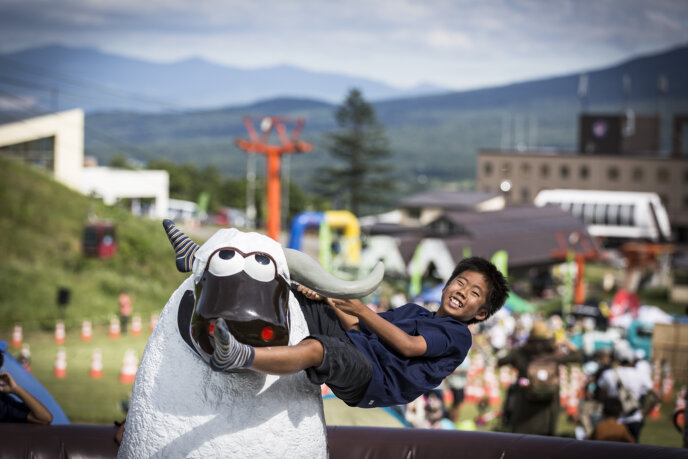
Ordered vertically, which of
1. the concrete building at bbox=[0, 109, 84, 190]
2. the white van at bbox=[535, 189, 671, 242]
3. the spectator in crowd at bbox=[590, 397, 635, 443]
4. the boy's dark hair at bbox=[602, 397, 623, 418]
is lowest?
the spectator in crowd at bbox=[590, 397, 635, 443]

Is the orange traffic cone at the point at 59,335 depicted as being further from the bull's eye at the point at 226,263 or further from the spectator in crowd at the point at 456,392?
the bull's eye at the point at 226,263

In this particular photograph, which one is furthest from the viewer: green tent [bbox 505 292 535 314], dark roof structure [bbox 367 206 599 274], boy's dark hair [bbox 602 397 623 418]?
dark roof structure [bbox 367 206 599 274]

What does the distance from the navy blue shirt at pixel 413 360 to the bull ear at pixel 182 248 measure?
2.41 ft

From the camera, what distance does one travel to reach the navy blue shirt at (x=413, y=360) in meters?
3.52

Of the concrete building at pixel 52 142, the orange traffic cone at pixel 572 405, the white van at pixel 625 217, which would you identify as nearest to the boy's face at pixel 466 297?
the orange traffic cone at pixel 572 405

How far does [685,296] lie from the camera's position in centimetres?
2900

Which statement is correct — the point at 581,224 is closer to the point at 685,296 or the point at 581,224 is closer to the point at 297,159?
the point at 685,296

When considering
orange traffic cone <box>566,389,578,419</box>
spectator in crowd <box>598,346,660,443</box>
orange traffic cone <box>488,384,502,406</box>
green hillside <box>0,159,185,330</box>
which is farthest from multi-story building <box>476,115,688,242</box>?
spectator in crowd <box>598,346,660,443</box>

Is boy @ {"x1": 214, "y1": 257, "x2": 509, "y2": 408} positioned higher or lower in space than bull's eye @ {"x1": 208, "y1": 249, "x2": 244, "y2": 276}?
lower

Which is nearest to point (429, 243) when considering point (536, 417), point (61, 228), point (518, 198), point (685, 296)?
point (685, 296)

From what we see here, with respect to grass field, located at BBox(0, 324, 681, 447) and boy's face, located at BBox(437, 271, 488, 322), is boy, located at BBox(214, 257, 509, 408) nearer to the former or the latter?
boy's face, located at BBox(437, 271, 488, 322)

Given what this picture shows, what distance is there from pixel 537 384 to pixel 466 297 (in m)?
3.54

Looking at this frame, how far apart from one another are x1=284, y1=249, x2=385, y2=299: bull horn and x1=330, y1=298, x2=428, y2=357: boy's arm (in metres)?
0.06

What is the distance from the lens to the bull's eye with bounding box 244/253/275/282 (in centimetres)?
320
